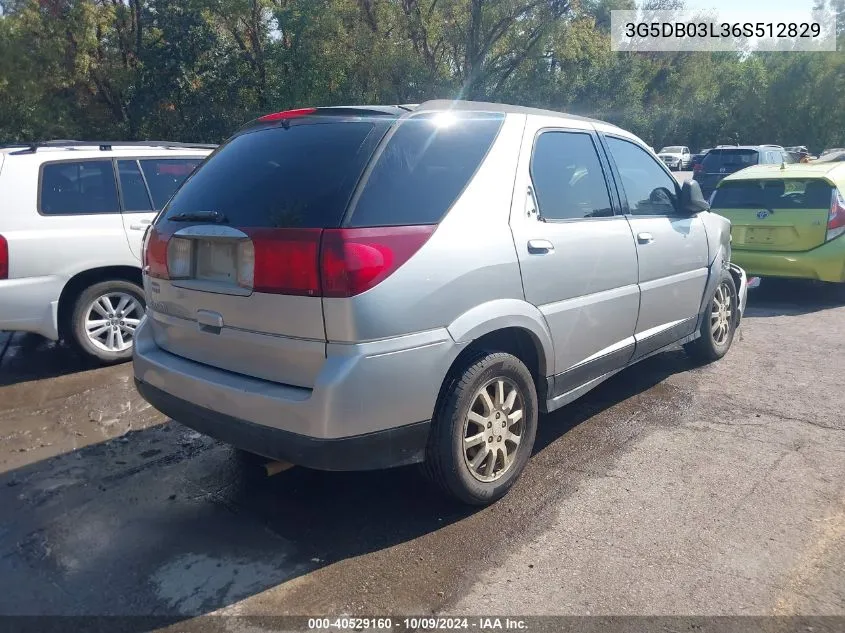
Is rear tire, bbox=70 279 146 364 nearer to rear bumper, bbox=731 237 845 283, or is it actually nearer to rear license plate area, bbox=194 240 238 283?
rear license plate area, bbox=194 240 238 283

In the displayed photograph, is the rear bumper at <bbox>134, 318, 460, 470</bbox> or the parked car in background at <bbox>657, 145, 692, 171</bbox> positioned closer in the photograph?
the rear bumper at <bbox>134, 318, 460, 470</bbox>

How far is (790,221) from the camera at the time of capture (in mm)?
7902

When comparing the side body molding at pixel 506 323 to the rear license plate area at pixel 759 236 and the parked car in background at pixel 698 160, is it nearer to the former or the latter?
the rear license plate area at pixel 759 236

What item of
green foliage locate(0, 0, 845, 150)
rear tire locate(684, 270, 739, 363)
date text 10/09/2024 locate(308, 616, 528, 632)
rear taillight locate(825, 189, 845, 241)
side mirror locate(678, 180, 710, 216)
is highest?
green foliage locate(0, 0, 845, 150)

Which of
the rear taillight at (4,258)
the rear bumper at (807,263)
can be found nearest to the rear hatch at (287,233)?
the rear taillight at (4,258)

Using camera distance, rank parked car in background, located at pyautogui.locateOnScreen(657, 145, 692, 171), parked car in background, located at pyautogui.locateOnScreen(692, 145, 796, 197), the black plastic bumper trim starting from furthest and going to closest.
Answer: parked car in background, located at pyautogui.locateOnScreen(657, 145, 692, 171), parked car in background, located at pyautogui.locateOnScreen(692, 145, 796, 197), the black plastic bumper trim

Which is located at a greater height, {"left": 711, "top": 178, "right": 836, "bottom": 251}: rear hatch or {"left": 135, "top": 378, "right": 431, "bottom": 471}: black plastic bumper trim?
{"left": 711, "top": 178, "right": 836, "bottom": 251}: rear hatch

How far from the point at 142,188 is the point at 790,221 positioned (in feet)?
21.9

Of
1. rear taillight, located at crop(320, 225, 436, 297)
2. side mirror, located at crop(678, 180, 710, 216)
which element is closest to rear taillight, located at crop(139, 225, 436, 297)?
rear taillight, located at crop(320, 225, 436, 297)

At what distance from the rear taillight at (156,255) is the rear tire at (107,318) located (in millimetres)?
2243

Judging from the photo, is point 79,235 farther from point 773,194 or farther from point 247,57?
point 247,57

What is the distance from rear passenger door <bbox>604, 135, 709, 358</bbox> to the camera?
4.54m

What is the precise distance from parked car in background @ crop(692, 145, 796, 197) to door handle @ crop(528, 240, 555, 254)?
17.4 meters

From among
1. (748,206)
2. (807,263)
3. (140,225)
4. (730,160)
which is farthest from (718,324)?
(730,160)
